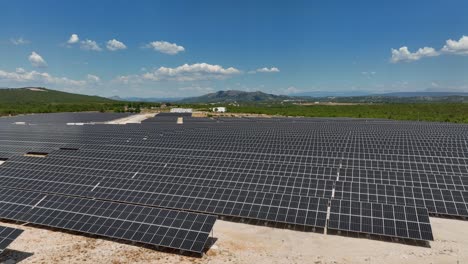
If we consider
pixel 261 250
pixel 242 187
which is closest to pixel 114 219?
pixel 261 250

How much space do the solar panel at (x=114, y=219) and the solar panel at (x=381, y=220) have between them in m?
7.74

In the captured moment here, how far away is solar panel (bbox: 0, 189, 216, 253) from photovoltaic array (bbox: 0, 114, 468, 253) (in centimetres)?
6

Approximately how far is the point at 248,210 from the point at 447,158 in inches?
783

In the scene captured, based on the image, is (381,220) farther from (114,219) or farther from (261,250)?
(114,219)

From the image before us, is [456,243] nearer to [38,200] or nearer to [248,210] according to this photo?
[248,210]

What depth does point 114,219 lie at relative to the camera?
18984mm

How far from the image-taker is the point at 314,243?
1784 centimetres

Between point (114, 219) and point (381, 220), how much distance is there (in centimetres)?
1561

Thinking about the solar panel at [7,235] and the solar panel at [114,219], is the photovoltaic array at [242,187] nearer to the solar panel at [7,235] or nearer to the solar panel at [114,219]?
the solar panel at [114,219]

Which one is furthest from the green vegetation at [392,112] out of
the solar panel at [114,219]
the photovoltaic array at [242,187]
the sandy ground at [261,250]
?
the solar panel at [114,219]

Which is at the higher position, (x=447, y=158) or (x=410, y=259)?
(x=447, y=158)

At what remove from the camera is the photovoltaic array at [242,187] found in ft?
60.8

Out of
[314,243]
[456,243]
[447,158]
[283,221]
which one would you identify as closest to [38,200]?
[283,221]

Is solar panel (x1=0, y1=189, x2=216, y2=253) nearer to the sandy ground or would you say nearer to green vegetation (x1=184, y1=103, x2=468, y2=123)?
the sandy ground
